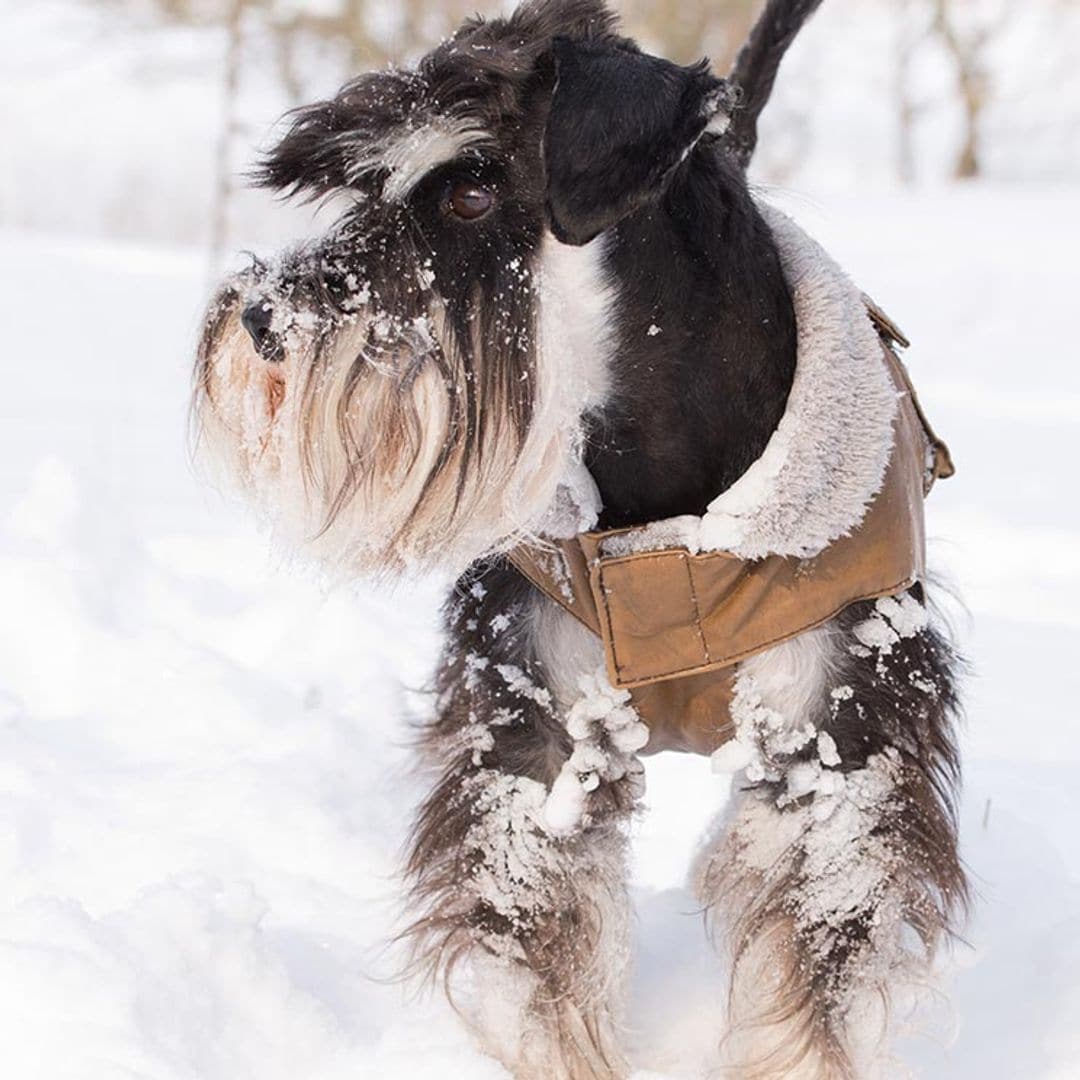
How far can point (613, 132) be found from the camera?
6.23ft

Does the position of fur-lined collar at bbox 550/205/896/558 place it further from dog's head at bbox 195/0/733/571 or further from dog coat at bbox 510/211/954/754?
dog's head at bbox 195/0/733/571

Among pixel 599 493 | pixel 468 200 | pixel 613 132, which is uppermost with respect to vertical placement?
pixel 613 132

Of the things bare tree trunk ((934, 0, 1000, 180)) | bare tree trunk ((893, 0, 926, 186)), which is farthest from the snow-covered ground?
bare tree trunk ((893, 0, 926, 186))

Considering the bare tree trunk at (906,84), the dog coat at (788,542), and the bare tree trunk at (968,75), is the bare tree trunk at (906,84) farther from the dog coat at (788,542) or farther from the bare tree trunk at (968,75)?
the dog coat at (788,542)

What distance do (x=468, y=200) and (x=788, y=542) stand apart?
597 millimetres

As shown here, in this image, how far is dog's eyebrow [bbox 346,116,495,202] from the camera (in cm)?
192

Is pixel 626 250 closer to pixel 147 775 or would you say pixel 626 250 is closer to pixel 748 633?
pixel 748 633

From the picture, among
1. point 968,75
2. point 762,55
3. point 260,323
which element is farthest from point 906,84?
point 260,323

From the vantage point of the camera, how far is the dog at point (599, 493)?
1.95 meters

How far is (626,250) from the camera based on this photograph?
2.02 metres

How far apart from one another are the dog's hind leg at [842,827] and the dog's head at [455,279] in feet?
1.43

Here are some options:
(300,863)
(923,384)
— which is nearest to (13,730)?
(300,863)

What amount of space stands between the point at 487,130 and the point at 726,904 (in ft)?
3.82

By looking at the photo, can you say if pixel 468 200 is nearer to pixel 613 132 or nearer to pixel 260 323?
pixel 613 132
